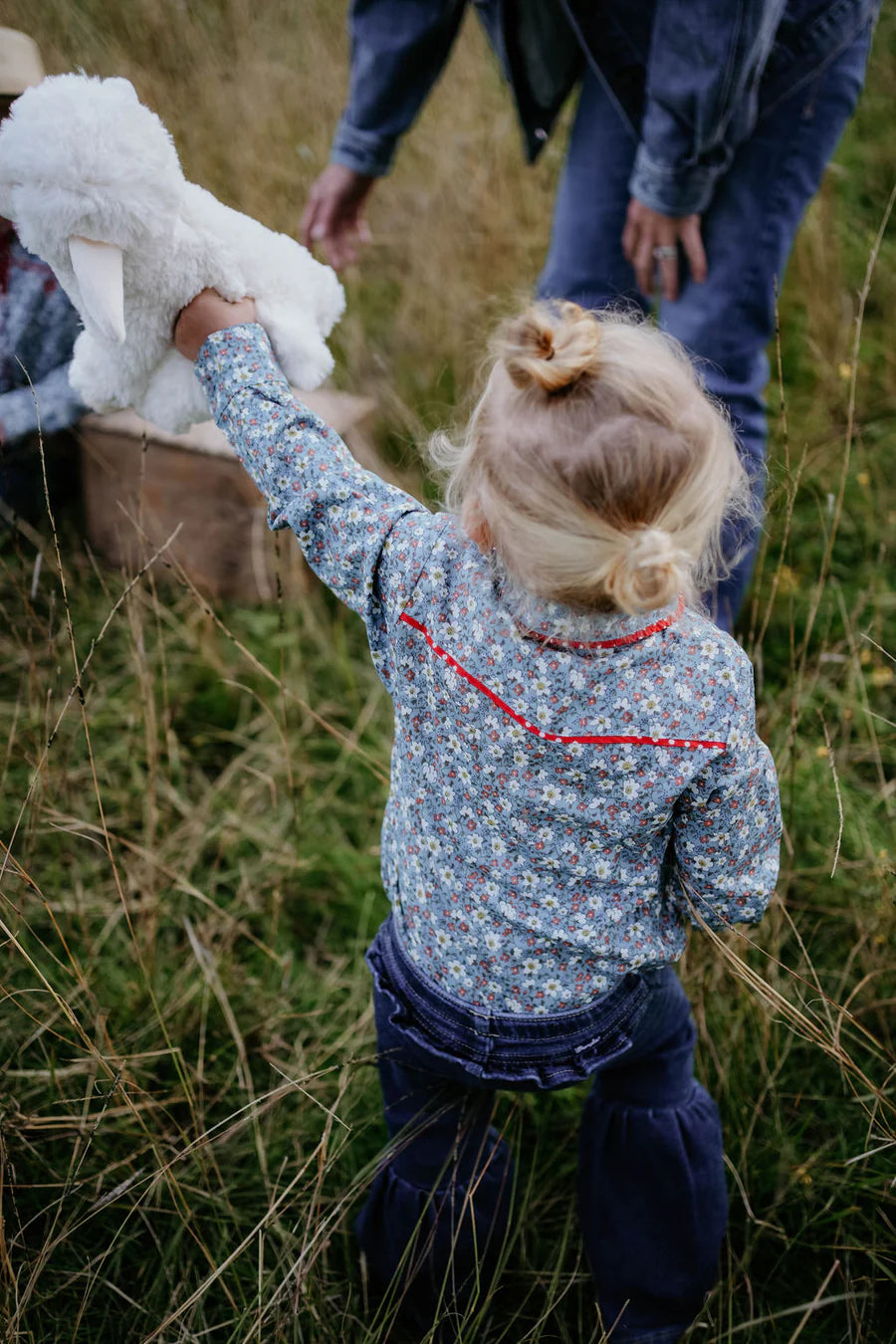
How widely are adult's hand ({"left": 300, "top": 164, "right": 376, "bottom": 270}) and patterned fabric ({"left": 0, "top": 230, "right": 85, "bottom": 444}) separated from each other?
505 millimetres

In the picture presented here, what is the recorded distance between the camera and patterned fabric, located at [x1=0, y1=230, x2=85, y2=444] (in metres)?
1.36

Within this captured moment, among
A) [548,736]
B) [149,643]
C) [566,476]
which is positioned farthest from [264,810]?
[566,476]

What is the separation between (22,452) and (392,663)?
4.63ft

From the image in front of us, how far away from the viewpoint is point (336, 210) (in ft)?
5.69

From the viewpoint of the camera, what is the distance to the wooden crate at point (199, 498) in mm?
2193

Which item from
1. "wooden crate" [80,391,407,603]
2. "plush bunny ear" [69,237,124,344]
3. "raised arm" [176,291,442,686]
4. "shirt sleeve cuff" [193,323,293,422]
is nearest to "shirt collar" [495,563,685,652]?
"raised arm" [176,291,442,686]

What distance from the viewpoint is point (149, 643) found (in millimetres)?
2186

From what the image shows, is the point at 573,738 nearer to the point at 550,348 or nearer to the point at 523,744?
the point at 523,744

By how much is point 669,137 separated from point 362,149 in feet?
1.76

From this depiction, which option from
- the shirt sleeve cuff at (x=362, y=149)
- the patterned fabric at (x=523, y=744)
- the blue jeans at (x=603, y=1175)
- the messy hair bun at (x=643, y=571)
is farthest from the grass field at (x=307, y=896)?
the messy hair bun at (x=643, y=571)

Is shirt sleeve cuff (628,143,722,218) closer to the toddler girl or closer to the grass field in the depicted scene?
the grass field

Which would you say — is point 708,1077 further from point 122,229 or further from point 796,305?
point 796,305

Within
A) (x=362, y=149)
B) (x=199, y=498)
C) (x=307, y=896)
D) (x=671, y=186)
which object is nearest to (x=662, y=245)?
(x=671, y=186)

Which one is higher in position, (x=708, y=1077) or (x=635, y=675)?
(x=635, y=675)
